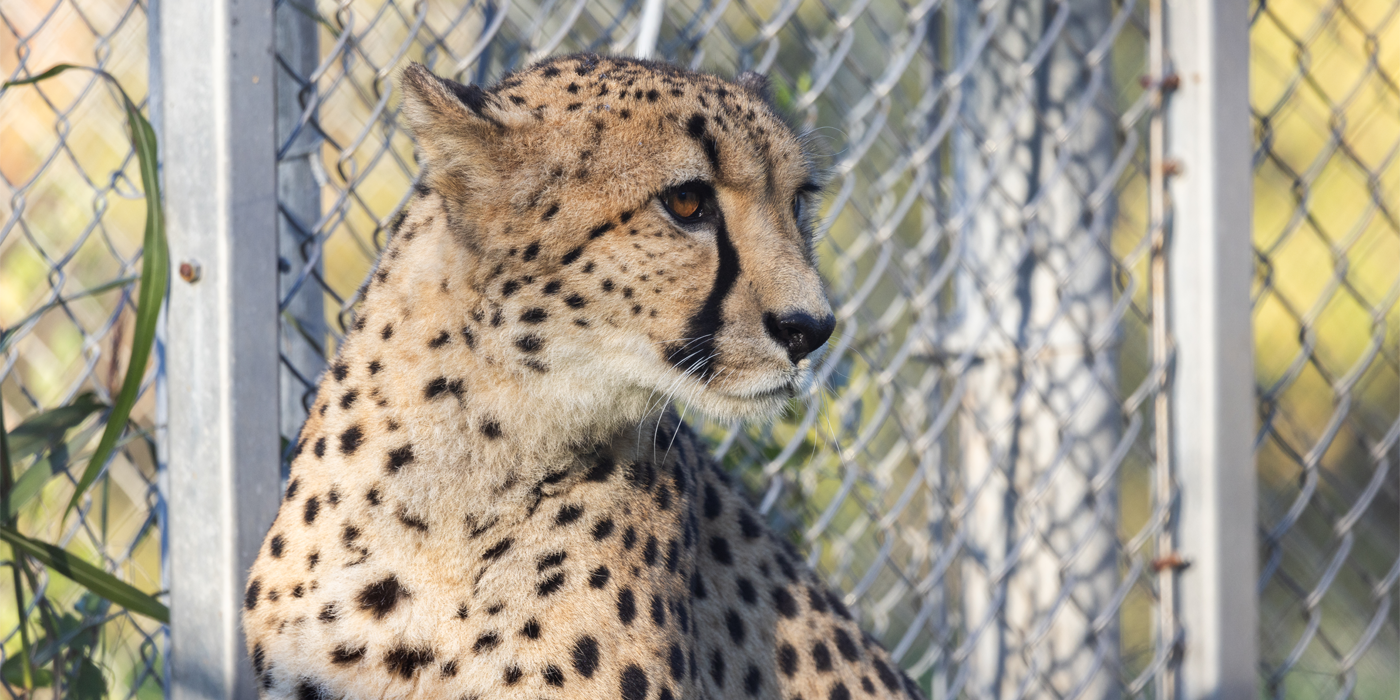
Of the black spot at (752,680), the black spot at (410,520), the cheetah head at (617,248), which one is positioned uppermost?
the cheetah head at (617,248)

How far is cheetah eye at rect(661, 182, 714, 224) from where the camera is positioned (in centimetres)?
137

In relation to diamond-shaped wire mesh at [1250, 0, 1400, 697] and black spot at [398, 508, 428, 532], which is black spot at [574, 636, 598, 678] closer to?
black spot at [398, 508, 428, 532]

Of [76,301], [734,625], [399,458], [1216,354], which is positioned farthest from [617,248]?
[76,301]

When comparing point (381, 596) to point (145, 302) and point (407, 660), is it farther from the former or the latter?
point (145, 302)

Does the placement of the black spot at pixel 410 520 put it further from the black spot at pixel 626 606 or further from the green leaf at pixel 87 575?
the green leaf at pixel 87 575

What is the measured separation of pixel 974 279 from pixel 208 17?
1.48 metres

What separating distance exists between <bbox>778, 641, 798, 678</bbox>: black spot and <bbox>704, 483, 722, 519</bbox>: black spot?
0.71 ft

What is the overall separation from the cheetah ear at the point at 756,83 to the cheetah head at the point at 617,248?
0.30 m

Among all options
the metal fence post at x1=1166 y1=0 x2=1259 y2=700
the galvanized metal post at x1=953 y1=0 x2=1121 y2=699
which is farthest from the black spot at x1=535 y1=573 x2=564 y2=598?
the metal fence post at x1=1166 y1=0 x2=1259 y2=700

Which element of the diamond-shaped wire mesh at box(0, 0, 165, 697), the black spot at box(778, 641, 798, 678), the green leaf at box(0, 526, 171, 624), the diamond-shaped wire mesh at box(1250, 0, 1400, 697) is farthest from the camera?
the diamond-shaped wire mesh at box(1250, 0, 1400, 697)

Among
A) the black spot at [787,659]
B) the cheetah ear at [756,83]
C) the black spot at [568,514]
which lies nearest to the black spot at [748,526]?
the black spot at [787,659]

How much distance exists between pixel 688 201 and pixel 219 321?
0.64 meters

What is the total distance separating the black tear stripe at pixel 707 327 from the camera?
4.42ft

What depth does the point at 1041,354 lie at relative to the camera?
228 centimetres
